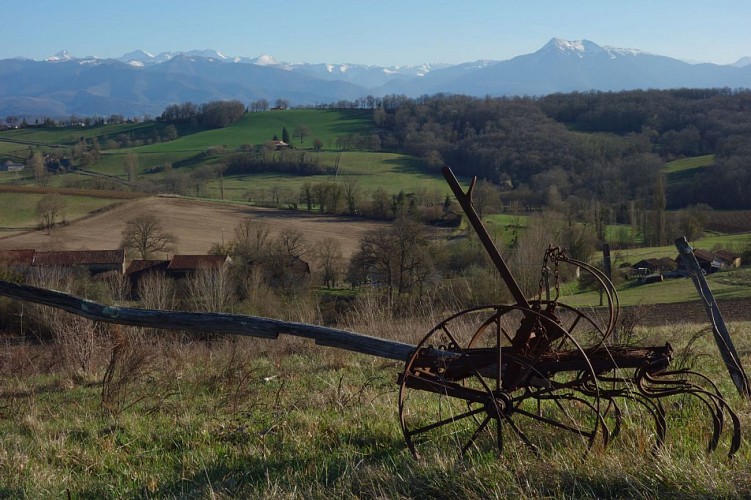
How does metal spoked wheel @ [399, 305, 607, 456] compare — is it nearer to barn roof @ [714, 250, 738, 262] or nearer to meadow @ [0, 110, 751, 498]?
meadow @ [0, 110, 751, 498]

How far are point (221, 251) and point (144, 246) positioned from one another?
5.21 metres

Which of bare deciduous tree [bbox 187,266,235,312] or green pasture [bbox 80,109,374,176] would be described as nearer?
bare deciduous tree [bbox 187,266,235,312]

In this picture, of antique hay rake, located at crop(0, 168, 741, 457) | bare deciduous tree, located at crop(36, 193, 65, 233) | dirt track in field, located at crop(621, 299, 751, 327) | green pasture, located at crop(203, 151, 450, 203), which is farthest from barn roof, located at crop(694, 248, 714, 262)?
bare deciduous tree, located at crop(36, 193, 65, 233)

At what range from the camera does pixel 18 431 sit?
18.5 feet

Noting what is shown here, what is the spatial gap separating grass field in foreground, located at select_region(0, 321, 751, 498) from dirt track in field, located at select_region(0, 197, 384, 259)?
3356cm

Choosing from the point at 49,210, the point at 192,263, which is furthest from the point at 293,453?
the point at 49,210

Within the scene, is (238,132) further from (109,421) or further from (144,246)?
(109,421)

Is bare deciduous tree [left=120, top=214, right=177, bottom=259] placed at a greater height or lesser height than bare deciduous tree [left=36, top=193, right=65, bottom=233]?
lesser

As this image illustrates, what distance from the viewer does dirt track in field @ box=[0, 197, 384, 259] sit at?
1670 inches

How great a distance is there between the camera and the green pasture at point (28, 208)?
48.2 metres

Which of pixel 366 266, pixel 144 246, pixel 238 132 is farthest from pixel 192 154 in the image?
pixel 366 266

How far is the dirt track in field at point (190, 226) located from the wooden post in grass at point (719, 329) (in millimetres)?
34383

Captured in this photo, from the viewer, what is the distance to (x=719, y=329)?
533cm

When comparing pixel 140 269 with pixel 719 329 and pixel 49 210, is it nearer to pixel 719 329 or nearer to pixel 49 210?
pixel 49 210
